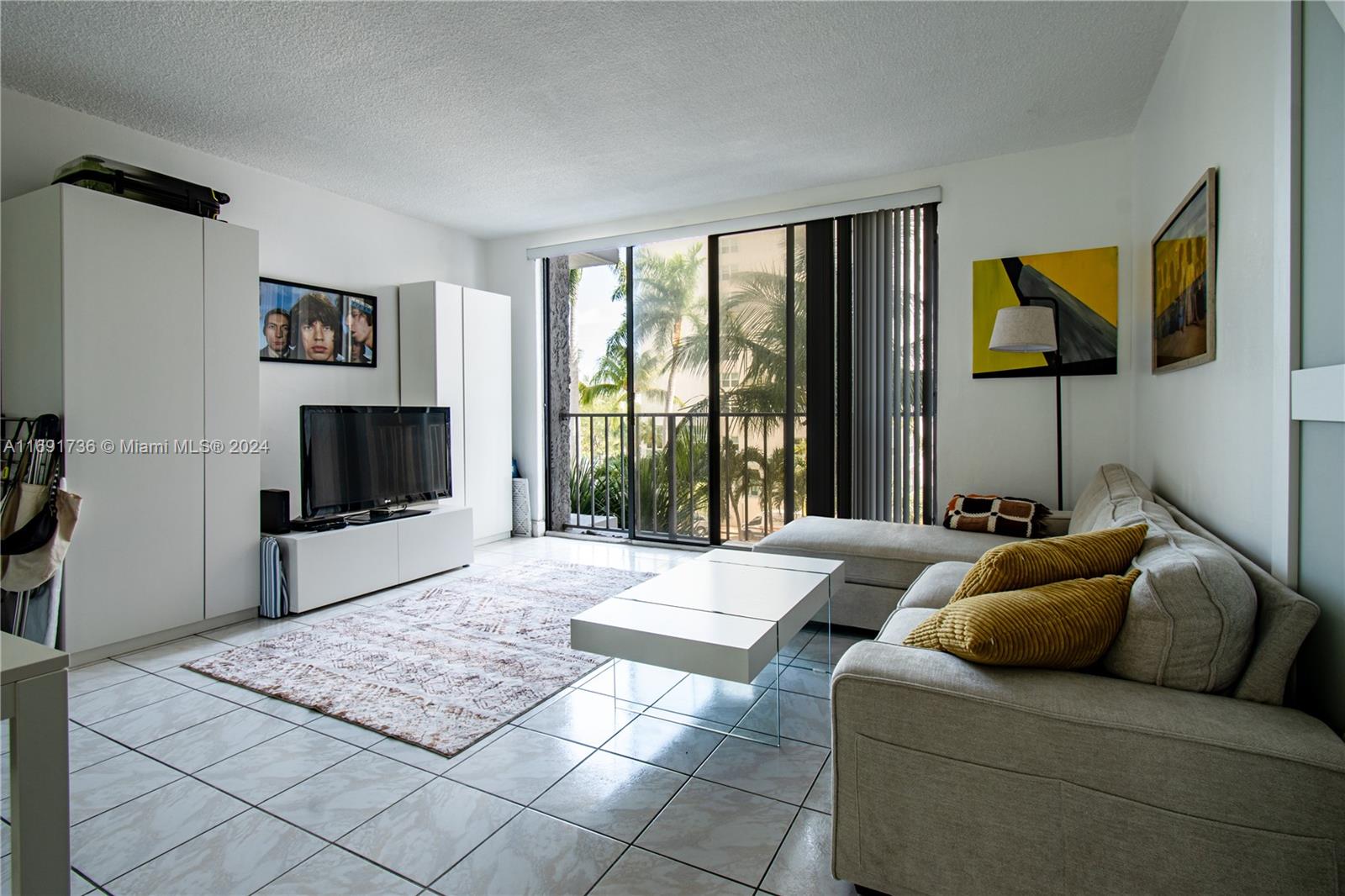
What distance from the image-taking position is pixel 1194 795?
3.68 ft

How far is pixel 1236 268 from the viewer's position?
75.7 inches

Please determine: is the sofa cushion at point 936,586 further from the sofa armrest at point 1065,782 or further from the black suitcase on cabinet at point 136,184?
the black suitcase on cabinet at point 136,184

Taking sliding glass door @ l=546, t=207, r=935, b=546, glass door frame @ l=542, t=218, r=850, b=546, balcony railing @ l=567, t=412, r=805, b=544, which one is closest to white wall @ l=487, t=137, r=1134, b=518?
sliding glass door @ l=546, t=207, r=935, b=546

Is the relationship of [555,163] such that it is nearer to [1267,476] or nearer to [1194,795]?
[1267,476]

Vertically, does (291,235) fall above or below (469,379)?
above

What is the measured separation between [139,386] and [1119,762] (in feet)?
12.4

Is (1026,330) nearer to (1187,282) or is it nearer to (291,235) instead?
(1187,282)

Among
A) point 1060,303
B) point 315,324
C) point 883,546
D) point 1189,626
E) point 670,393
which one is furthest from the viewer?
point 670,393

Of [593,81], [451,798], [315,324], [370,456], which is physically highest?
[593,81]

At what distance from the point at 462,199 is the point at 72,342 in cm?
252

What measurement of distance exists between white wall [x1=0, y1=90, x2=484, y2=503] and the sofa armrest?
3927 millimetres

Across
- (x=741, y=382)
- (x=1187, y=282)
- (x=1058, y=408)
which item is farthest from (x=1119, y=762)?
(x=741, y=382)

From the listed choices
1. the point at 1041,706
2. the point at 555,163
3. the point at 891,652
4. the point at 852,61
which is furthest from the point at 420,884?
the point at 555,163

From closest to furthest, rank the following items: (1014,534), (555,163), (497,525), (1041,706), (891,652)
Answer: (1041,706) < (891,652) < (1014,534) < (555,163) < (497,525)
